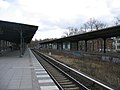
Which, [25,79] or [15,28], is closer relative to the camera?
[25,79]

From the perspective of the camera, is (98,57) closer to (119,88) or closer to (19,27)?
(19,27)

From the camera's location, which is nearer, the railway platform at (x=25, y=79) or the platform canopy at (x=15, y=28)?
the railway platform at (x=25, y=79)

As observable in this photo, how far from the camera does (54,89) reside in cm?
1109

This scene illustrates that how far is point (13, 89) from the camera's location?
10766 mm

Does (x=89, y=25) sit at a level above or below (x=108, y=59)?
above

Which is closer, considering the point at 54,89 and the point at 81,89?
the point at 54,89

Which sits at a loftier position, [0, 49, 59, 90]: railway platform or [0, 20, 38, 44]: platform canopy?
[0, 20, 38, 44]: platform canopy

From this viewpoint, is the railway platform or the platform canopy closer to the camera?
the railway platform

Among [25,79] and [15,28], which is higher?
[15,28]

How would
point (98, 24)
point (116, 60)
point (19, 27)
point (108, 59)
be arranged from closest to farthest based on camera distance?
point (116, 60)
point (108, 59)
point (19, 27)
point (98, 24)

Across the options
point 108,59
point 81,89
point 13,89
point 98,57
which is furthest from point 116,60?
point 13,89

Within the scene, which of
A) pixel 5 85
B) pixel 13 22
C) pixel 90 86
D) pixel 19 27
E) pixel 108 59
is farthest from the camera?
pixel 19 27

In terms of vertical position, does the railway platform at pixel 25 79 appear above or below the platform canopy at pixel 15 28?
below

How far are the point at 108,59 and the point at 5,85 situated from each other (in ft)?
72.6
